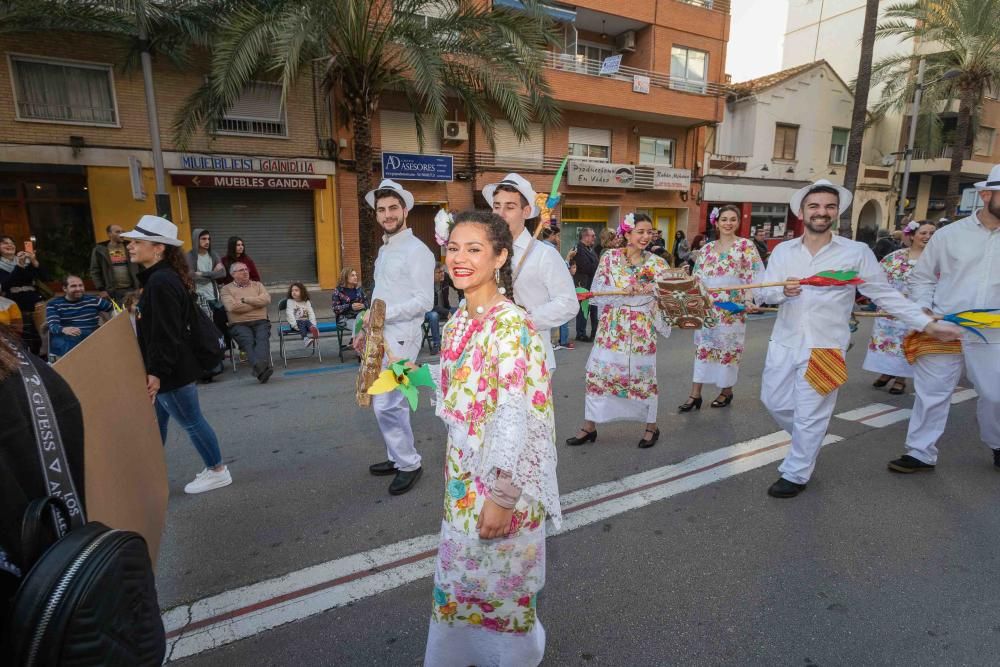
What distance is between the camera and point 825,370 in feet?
11.6

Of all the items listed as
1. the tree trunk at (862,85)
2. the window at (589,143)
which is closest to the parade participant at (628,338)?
the tree trunk at (862,85)

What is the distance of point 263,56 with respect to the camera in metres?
10.5

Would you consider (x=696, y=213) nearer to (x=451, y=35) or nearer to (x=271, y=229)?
(x=451, y=35)

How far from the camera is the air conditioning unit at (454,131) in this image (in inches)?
612

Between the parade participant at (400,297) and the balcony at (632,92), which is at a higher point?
the balcony at (632,92)

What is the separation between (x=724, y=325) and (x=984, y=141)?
107 ft

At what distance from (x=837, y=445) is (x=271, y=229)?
13678 mm

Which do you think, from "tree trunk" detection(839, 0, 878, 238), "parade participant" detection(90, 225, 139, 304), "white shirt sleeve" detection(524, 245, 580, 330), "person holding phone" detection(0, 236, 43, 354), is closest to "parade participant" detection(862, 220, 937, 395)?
"white shirt sleeve" detection(524, 245, 580, 330)

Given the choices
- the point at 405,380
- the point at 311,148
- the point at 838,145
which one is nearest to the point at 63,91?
the point at 311,148

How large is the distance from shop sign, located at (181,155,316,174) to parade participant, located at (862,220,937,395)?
1270cm

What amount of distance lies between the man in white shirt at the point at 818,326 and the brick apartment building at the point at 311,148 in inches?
406

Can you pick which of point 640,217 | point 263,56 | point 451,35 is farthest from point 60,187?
point 640,217

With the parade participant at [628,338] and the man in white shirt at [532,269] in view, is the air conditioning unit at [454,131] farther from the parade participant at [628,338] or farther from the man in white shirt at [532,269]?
the man in white shirt at [532,269]

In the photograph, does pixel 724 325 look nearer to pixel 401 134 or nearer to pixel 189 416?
pixel 189 416
